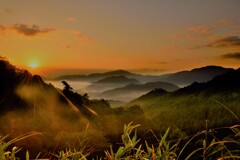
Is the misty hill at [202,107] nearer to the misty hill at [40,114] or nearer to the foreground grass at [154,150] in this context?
the misty hill at [40,114]

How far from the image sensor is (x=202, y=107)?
120812 millimetres

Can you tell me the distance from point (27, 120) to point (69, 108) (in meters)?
8.69

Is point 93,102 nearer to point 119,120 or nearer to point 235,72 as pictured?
point 119,120

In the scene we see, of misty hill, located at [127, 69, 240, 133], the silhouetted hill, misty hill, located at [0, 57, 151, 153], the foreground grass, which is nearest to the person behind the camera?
the foreground grass

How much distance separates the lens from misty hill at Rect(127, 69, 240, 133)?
9856 cm

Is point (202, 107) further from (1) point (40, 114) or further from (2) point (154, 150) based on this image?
(2) point (154, 150)

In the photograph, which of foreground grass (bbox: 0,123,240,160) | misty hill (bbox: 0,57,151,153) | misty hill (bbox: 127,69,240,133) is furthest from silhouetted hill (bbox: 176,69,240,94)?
foreground grass (bbox: 0,123,240,160)

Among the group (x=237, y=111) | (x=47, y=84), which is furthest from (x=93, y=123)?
(x=237, y=111)

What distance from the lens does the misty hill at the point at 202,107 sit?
98.6m

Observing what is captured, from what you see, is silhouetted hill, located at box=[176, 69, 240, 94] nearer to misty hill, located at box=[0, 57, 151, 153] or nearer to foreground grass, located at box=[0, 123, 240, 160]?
misty hill, located at box=[0, 57, 151, 153]

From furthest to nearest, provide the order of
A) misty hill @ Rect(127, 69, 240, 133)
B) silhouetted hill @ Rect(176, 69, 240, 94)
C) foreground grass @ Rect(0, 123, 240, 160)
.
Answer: silhouetted hill @ Rect(176, 69, 240, 94) → misty hill @ Rect(127, 69, 240, 133) → foreground grass @ Rect(0, 123, 240, 160)

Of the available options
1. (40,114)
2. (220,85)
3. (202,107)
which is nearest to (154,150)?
(40,114)

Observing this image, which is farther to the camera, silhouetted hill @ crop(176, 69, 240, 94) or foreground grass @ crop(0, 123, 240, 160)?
silhouetted hill @ crop(176, 69, 240, 94)

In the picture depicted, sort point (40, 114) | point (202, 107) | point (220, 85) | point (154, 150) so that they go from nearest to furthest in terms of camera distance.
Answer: point (154, 150)
point (40, 114)
point (202, 107)
point (220, 85)
